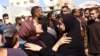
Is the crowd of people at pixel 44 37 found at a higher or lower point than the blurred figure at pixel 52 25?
higher

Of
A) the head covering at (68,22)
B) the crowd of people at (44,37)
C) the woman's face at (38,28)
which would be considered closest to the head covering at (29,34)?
the crowd of people at (44,37)

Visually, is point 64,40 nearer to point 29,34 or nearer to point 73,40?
point 73,40

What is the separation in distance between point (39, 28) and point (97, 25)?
2360mm

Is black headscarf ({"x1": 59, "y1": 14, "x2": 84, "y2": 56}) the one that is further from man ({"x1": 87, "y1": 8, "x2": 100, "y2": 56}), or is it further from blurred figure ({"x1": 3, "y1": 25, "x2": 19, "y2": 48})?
man ({"x1": 87, "y1": 8, "x2": 100, "y2": 56})

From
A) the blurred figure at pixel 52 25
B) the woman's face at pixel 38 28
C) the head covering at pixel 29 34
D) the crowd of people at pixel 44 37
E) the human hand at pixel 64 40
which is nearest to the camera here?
the crowd of people at pixel 44 37

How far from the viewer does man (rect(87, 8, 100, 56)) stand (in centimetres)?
760

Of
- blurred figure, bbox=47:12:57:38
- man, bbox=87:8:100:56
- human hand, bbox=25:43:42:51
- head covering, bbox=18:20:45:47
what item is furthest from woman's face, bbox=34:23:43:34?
man, bbox=87:8:100:56

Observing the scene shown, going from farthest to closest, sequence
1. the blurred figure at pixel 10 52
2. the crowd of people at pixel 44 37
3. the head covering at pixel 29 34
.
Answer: the head covering at pixel 29 34
the crowd of people at pixel 44 37
the blurred figure at pixel 10 52

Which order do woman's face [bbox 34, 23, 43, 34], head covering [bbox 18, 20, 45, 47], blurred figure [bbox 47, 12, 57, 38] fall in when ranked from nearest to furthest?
head covering [bbox 18, 20, 45, 47] < woman's face [bbox 34, 23, 43, 34] < blurred figure [bbox 47, 12, 57, 38]

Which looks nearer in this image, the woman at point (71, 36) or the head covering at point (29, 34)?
the woman at point (71, 36)

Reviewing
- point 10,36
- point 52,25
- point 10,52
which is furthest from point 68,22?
point 52,25

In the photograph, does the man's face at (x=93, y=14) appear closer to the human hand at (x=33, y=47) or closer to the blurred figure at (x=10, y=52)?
the human hand at (x=33, y=47)

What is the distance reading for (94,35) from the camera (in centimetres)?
763

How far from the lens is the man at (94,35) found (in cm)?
760
